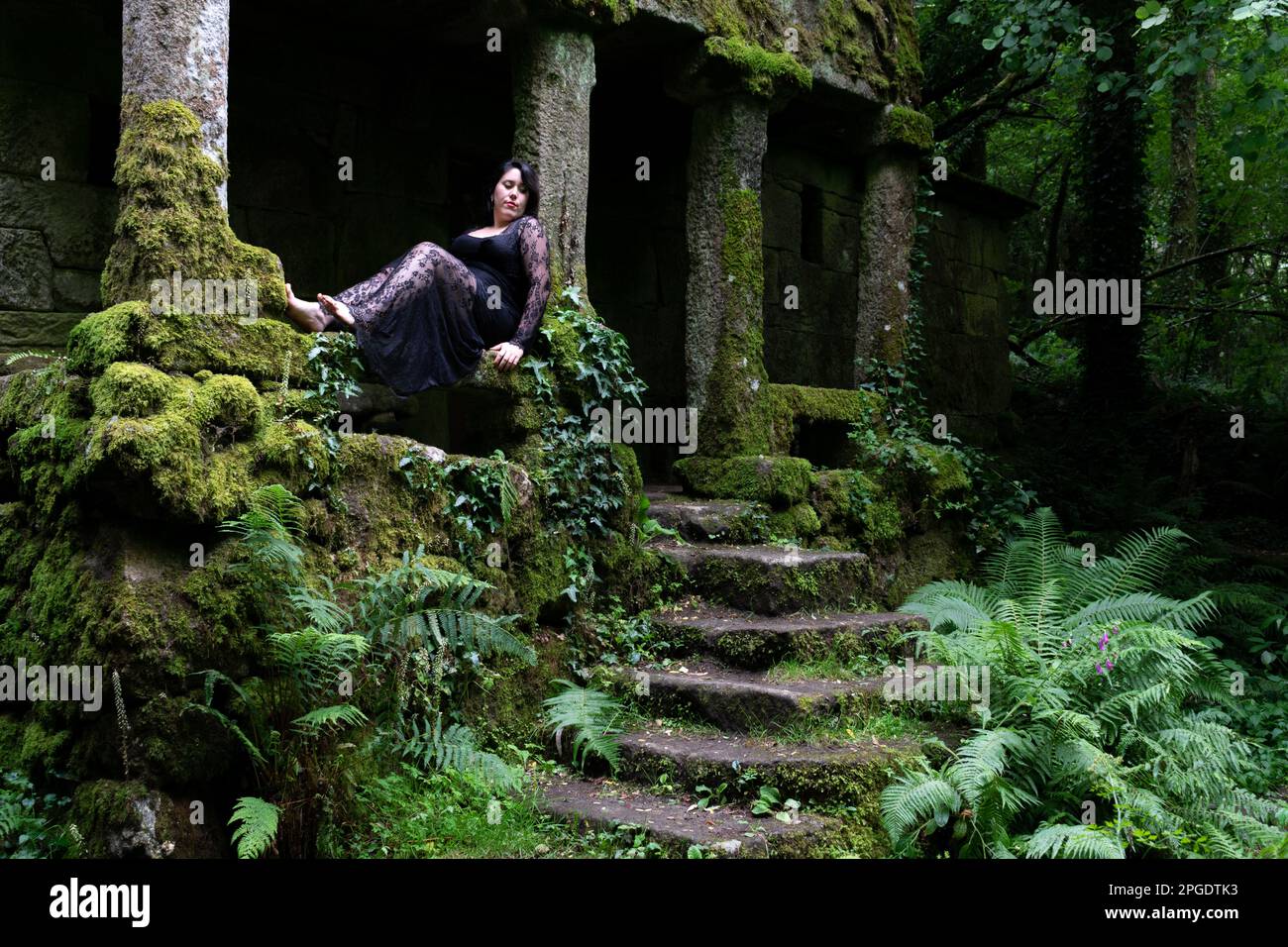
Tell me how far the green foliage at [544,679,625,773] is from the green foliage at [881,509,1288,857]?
1.21 metres

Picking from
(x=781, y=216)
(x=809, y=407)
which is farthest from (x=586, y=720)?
(x=781, y=216)

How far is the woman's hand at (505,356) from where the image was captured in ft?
18.7

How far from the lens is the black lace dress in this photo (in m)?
5.21

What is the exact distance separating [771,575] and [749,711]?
3.52ft

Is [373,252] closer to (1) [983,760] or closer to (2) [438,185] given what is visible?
(2) [438,185]

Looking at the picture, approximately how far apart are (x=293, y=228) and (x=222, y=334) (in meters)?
2.78

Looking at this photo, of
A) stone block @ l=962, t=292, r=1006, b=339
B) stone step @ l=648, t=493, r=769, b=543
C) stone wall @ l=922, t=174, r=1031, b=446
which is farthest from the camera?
stone block @ l=962, t=292, r=1006, b=339

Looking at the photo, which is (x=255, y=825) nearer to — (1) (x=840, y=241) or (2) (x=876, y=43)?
(2) (x=876, y=43)

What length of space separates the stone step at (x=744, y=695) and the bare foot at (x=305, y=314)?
7.11ft

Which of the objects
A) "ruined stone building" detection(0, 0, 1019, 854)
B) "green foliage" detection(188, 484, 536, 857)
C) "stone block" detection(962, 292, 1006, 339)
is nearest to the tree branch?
"stone block" detection(962, 292, 1006, 339)

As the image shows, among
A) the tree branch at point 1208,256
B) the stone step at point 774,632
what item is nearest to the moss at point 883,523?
the stone step at point 774,632

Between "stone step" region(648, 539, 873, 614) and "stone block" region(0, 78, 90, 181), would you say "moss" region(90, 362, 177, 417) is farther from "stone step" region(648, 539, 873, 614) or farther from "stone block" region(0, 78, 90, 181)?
"stone step" region(648, 539, 873, 614)

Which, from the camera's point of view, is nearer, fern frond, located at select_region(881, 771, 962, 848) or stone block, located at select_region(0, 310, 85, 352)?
fern frond, located at select_region(881, 771, 962, 848)

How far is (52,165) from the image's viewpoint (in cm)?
582
